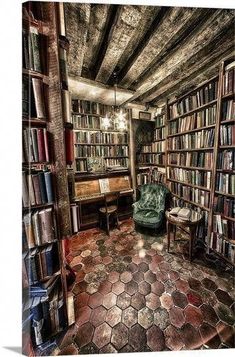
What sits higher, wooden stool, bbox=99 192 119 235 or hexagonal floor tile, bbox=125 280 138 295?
wooden stool, bbox=99 192 119 235

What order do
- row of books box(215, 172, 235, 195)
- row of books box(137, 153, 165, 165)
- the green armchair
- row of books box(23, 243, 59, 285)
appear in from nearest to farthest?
row of books box(23, 243, 59, 285) → row of books box(215, 172, 235, 195) → the green armchair → row of books box(137, 153, 165, 165)

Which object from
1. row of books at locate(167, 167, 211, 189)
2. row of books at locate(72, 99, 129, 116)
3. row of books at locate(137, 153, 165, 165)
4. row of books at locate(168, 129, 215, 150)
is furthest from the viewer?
row of books at locate(137, 153, 165, 165)

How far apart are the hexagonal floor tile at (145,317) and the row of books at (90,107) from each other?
A: 370 centimetres

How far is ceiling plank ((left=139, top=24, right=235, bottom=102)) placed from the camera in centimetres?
209

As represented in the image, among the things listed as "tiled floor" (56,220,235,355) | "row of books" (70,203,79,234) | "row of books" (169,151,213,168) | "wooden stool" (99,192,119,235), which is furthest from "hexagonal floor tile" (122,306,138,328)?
"row of books" (169,151,213,168)

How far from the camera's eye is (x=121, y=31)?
1864mm

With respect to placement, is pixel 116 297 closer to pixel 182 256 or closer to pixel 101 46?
pixel 182 256

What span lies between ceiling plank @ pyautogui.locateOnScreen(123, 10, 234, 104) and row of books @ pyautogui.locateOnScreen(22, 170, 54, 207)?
2.29m

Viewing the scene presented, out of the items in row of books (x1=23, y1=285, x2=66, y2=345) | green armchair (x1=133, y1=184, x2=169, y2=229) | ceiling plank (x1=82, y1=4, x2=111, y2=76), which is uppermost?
ceiling plank (x1=82, y1=4, x2=111, y2=76)

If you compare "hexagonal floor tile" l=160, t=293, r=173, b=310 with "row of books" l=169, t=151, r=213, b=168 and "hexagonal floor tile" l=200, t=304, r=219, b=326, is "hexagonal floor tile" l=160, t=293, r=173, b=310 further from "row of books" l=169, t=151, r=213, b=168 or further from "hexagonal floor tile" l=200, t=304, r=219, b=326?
"row of books" l=169, t=151, r=213, b=168

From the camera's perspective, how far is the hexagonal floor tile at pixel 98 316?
5.26 feet

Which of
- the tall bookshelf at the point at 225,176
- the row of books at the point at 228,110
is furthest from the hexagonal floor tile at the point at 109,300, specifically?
the row of books at the point at 228,110

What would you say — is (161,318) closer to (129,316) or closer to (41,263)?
(129,316)

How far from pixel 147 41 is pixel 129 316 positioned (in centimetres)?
308
